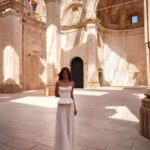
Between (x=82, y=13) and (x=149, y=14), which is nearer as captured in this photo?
(x=149, y=14)

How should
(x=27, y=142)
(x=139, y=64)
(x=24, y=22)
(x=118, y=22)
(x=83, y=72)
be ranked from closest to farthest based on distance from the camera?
(x=27, y=142) → (x=24, y=22) → (x=83, y=72) → (x=139, y=64) → (x=118, y=22)

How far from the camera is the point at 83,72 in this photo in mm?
22688

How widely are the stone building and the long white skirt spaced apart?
13.4m

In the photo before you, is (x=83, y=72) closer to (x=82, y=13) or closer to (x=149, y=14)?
(x=82, y=13)

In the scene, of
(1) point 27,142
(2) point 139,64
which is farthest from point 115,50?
(1) point 27,142

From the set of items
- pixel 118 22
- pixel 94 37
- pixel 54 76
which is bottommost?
pixel 54 76

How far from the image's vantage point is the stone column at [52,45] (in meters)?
12.0

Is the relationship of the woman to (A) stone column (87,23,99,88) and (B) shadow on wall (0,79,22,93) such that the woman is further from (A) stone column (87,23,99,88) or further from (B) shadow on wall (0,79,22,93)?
(A) stone column (87,23,99,88)

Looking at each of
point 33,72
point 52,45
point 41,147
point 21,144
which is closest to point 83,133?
point 41,147

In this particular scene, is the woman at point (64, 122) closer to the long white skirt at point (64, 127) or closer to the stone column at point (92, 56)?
the long white skirt at point (64, 127)

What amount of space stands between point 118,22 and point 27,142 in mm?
26020

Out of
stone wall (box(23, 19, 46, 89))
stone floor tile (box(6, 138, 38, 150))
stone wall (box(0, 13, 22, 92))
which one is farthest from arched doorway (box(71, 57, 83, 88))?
stone floor tile (box(6, 138, 38, 150))

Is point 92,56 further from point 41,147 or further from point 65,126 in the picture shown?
point 65,126

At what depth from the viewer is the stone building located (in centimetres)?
1578
